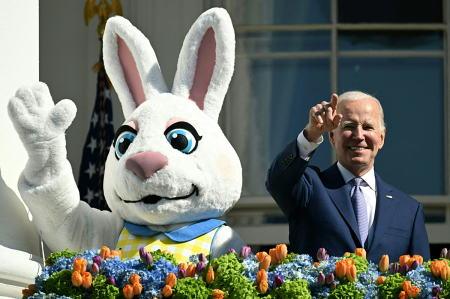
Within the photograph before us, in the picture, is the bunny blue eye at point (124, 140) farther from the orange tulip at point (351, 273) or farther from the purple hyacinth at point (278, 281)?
the orange tulip at point (351, 273)

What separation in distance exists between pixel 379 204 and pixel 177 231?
919 millimetres

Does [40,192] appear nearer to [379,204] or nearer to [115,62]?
[115,62]

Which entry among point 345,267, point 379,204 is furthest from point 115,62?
point 345,267

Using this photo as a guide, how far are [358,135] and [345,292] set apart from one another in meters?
1.10

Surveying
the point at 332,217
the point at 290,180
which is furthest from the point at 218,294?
the point at 332,217

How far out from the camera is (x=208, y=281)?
2.28 meters

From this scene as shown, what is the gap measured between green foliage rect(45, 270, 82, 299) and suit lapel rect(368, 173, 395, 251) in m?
1.31

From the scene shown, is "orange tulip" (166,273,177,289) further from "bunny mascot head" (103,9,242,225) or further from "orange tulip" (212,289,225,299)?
"bunny mascot head" (103,9,242,225)

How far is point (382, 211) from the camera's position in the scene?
10.2 ft

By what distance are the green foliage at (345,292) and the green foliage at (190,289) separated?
0.40 m

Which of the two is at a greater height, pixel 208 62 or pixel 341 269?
pixel 208 62

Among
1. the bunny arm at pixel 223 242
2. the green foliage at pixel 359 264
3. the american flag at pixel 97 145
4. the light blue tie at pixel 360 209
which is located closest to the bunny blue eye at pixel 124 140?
the bunny arm at pixel 223 242

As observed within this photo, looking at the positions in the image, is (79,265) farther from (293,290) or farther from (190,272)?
(293,290)

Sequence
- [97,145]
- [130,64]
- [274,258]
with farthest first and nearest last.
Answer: [97,145] < [130,64] < [274,258]
